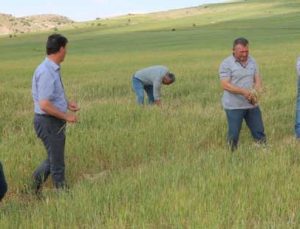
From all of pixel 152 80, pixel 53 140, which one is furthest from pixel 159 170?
pixel 152 80

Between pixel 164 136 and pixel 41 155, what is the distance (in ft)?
6.89

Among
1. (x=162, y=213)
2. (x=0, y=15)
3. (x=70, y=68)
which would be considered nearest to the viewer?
(x=162, y=213)

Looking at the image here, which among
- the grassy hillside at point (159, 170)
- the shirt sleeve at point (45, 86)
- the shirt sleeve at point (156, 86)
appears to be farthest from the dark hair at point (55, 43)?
the shirt sleeve at point (156, 86)

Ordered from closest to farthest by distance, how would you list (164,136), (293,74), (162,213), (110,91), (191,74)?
(162,213) → (164,136) → (110,91) → (293,74) → (191,74)

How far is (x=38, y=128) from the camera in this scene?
650cm

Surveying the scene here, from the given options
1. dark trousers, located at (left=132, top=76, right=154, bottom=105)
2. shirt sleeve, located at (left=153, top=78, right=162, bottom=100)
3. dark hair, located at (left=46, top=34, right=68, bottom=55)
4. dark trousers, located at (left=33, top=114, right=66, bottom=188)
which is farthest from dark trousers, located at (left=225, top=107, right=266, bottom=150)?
dark trousers, located at (left=132, top=76, right=154, bottom=105)

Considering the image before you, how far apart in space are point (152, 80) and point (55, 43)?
189 inches

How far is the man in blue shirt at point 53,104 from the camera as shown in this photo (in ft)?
20.4

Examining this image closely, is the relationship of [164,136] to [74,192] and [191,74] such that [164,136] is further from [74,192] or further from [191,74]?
[191,74]

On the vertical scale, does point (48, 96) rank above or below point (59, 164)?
above

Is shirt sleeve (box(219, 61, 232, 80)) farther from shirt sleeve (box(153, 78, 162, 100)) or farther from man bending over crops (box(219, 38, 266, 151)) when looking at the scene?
shirt sleeve (box(153, 78, 162, 100))

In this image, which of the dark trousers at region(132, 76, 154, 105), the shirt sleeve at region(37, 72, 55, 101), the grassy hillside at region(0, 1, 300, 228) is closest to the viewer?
the grassy hillside at region(0, 1, 300, 228)

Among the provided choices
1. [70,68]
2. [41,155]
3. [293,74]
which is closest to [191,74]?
[293,74]

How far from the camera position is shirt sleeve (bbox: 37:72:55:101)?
620cm
